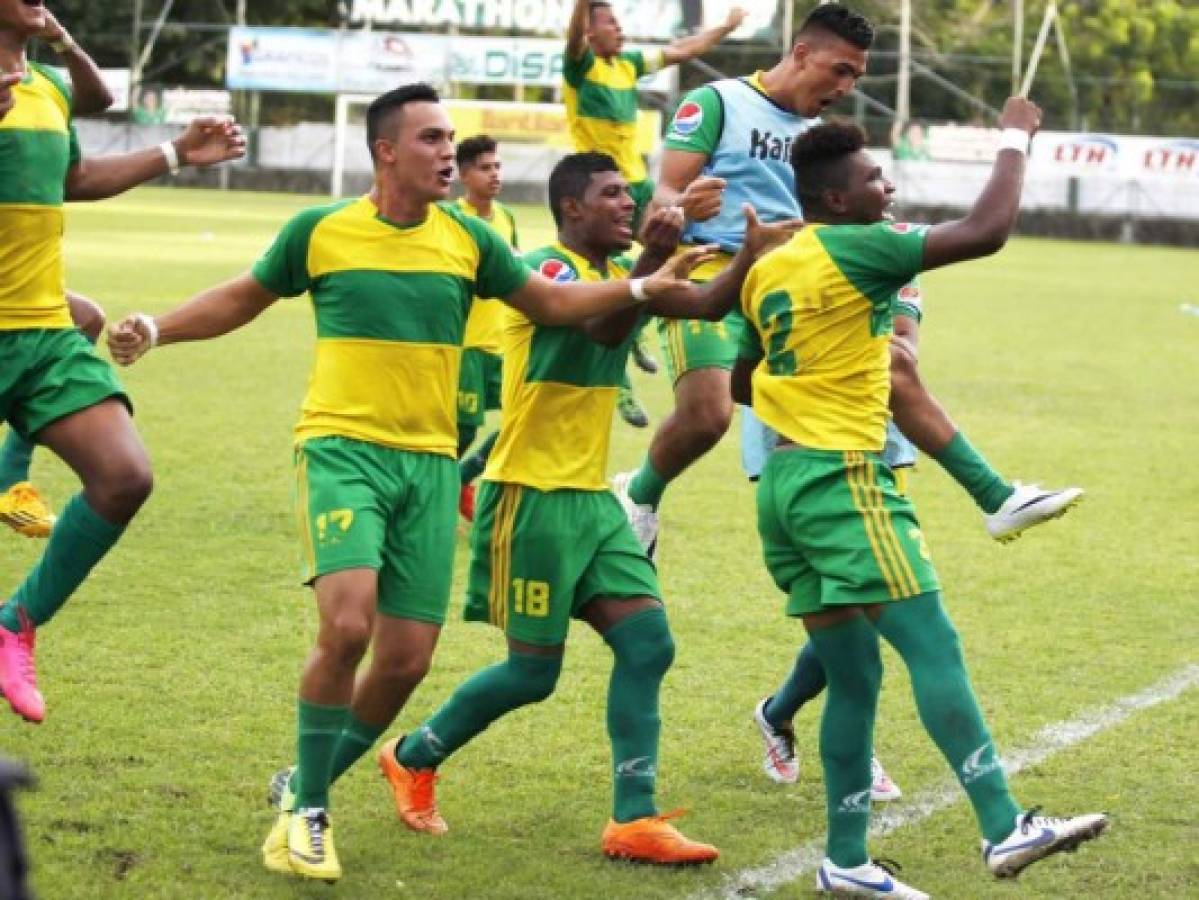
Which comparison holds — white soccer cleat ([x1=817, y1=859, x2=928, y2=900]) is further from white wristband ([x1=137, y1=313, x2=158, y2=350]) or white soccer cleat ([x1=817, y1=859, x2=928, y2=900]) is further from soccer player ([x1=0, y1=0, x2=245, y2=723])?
soccer player ([x1=0, y1=0, x2=245, y2=723])

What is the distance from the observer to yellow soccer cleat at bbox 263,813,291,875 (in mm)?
6012

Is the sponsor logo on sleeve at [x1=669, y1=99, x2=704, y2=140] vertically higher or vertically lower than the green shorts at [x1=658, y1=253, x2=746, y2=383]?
higher

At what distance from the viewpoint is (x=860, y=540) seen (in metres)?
5.89

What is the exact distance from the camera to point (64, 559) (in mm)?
7266

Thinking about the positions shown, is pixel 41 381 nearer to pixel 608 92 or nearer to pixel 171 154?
pixel 171 154

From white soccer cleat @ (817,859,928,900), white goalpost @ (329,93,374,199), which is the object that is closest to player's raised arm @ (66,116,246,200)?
white soccer cleat @ (817,859,928,900)

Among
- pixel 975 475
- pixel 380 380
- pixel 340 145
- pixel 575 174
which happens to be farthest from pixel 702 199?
pixel 340 145

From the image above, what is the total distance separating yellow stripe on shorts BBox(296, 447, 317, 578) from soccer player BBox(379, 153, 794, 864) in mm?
595

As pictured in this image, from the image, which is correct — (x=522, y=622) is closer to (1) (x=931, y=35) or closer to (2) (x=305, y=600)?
(2) (x=305, y=600)

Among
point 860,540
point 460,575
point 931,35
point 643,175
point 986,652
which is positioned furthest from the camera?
point 931,35

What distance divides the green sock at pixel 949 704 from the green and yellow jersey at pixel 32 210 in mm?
3094

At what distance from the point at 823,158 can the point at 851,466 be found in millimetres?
820

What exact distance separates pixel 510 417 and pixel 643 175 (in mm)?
10028

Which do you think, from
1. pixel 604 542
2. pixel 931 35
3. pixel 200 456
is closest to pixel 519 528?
pixel 604 542
